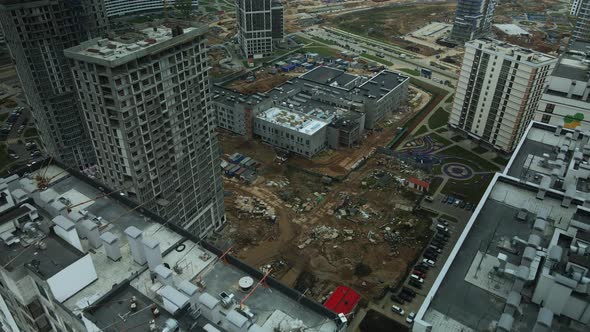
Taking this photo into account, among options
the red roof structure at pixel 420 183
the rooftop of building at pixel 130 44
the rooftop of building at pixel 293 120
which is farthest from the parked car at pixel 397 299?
the rooftop of building at pixel 130 44

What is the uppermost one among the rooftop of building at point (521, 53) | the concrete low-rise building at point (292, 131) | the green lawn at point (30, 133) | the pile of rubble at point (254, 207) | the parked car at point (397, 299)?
the rooftop of building at point (521, 53)

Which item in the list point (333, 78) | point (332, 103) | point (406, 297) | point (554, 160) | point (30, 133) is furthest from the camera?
point (333, 78)

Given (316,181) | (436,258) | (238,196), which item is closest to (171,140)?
(238,196)

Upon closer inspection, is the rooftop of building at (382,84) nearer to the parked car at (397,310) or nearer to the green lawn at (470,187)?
the green lawn at (470,187)

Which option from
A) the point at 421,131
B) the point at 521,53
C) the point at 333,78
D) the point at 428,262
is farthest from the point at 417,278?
the point at 333,78

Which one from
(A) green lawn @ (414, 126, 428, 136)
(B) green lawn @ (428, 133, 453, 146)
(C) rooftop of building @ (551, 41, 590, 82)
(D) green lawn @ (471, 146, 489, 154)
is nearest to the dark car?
(C) rooftop of building @ (551, 41, 590, 82)

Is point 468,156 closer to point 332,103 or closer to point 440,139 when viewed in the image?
point 440,139
